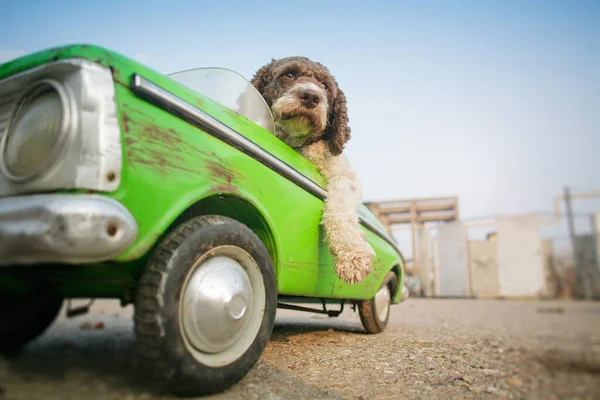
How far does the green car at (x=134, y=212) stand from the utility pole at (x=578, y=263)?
1137 millimetres

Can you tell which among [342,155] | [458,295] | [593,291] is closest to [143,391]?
[593,291]

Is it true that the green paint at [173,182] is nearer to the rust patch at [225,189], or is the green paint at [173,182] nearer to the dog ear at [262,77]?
the rust patch at [225,189]

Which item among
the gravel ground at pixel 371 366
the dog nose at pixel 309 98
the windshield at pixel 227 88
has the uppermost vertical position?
the dog nose at pixel 309 98

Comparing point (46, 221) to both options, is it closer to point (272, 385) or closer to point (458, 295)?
point (272, 385)

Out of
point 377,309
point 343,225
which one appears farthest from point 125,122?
point 377,309

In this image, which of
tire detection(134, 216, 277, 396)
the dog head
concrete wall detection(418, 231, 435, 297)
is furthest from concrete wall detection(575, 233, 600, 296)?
concrete wall detection(418, 231, 435, 297)

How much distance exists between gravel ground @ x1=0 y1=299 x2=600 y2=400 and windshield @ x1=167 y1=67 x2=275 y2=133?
4.40 ft

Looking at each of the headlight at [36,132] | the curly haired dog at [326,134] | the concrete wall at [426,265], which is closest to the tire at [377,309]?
the curly haired dog at [326,134]

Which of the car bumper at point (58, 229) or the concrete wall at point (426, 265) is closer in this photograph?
the car bumper at point (58, 229)

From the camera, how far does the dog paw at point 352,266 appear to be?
251cm

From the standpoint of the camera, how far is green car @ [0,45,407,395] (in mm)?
1199

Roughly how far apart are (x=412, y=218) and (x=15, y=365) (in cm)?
1551

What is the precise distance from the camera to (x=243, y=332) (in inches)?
65.3

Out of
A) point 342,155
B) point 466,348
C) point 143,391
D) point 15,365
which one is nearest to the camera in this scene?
point 15,365
